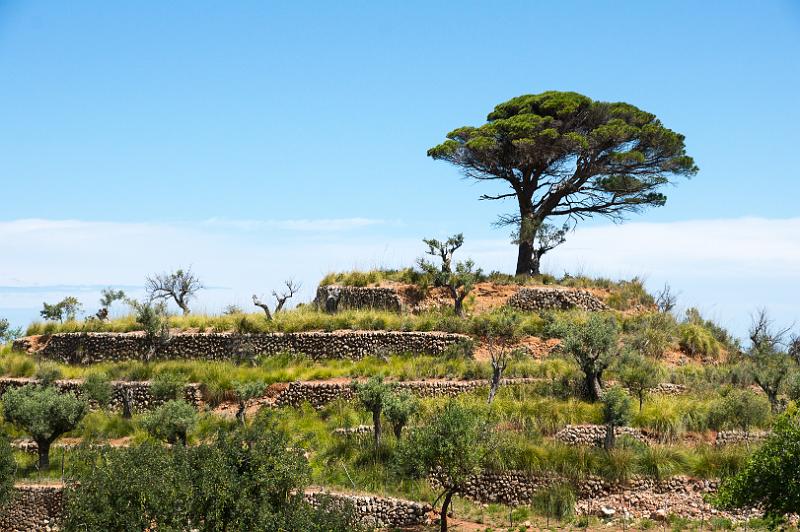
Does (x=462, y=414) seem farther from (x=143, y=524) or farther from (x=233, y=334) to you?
(x=233, y=334)

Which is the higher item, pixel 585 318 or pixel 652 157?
pixel 652 157

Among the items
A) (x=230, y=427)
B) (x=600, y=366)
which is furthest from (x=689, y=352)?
(x=230, y=427)

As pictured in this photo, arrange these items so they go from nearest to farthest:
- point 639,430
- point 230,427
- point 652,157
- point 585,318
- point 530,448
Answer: point 530,448 < point 639,430 < point 230,427 < point 585,318 < point 652,157

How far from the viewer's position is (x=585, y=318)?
115 ft

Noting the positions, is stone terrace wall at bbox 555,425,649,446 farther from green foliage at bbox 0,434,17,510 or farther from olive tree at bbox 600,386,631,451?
green foliage at bbox 0,434,17,510

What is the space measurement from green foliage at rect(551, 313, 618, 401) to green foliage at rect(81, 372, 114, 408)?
17576 millimetres

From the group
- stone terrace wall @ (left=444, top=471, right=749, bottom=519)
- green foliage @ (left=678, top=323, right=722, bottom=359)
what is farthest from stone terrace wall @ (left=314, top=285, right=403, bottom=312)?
stone terrace wall @ (left=444, top=471, right=749, bottom=519)

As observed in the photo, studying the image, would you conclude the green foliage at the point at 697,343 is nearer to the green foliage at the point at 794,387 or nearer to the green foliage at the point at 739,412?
the green foliage at the point at 794,387

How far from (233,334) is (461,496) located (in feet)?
47.9

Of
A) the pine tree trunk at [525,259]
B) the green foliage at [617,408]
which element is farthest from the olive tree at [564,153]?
the green foliage at [617,408]

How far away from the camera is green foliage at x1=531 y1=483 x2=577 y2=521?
23312mm

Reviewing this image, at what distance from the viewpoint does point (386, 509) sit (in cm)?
2359

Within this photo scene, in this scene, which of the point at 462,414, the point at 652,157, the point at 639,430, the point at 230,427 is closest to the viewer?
the point at 462,414

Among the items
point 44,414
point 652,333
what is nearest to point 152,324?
point 44,414
